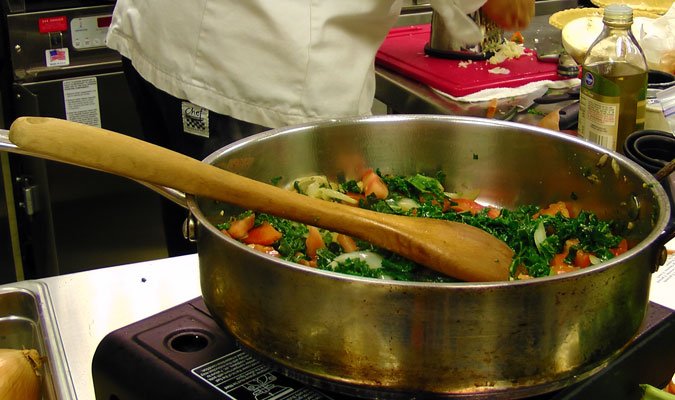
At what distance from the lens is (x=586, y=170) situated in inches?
39.1

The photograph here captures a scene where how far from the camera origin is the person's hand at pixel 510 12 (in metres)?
1.86

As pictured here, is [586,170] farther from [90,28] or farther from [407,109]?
[90,28]

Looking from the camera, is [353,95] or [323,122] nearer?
[323,122]

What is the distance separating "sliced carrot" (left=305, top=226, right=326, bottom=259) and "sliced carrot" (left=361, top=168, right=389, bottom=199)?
0.14 metres

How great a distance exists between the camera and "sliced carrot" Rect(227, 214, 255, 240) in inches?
37.0

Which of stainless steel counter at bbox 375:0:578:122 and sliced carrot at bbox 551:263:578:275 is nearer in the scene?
sliced carrot at bbox 551:263:578:275

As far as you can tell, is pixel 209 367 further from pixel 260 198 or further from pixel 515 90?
pixel 515 90

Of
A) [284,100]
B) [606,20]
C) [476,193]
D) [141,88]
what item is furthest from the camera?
[141,88]

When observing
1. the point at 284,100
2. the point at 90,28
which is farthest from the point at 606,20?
the point at 90,28

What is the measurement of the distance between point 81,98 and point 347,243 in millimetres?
1603

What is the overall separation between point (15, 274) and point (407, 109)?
1.24 m

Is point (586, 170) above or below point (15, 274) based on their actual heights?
above

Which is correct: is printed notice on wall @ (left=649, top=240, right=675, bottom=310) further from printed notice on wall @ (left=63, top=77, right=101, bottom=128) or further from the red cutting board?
printed notice on wall @ (left=63, top=77, right=101, bottom=128)

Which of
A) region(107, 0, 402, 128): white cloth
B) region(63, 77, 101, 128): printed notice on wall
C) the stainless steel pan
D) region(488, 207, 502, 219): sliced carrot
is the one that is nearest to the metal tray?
the stainless steel pan
